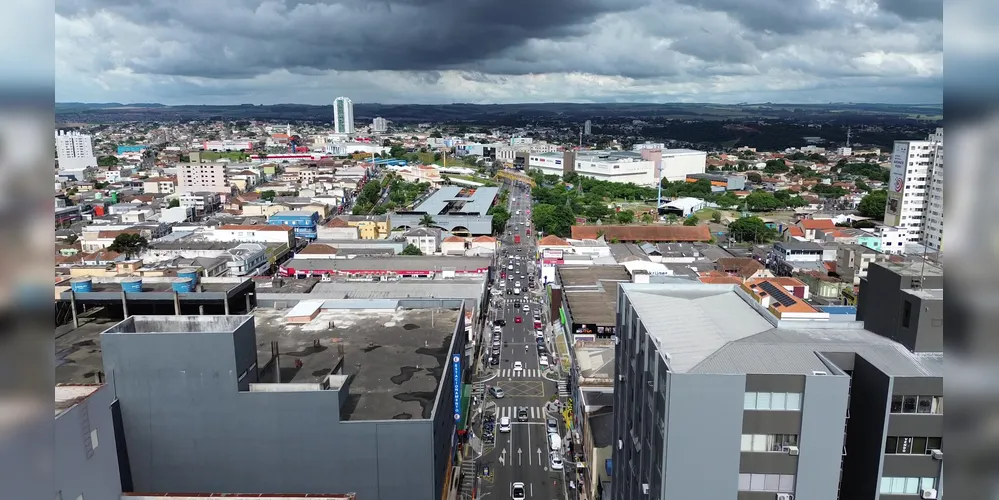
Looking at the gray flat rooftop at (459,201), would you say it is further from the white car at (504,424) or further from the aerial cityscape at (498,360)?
the white car at (504,424)

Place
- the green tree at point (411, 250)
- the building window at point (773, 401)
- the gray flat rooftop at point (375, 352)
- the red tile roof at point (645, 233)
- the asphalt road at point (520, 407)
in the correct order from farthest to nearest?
the red tile roof at point (645, 233), the green tree at point (411, 250), the asphalt road at point (520, 407), the gray flat rooftop at point (375, 352), the building window at point (773, 401)

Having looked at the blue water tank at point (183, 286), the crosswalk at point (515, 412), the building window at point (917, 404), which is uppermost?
the building window at point (917, 404)

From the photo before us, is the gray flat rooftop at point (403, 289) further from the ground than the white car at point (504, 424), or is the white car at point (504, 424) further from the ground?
the gray flat rooftop at point (403, 289)

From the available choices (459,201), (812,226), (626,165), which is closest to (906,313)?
(812,226)

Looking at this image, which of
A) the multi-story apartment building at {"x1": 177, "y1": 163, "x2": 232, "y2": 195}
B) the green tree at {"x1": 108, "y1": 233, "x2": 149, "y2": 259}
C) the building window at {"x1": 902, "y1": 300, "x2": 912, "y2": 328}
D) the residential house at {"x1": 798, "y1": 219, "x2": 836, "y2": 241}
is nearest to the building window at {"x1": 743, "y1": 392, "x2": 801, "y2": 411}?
the building window at {"x1": 902, "y1": 300, "x2": 912, "y2": 328}

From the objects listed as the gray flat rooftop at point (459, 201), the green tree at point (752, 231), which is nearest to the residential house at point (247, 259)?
the gray flat rooftop at point (459, 201)

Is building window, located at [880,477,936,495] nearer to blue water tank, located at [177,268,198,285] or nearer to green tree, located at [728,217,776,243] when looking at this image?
blue water tank, located at [177,268,198,285]

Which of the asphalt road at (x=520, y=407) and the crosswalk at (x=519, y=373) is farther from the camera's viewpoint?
the crosswalk at (x=519, y=373)

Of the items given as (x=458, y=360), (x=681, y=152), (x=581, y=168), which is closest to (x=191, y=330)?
(x=458, y=360)
